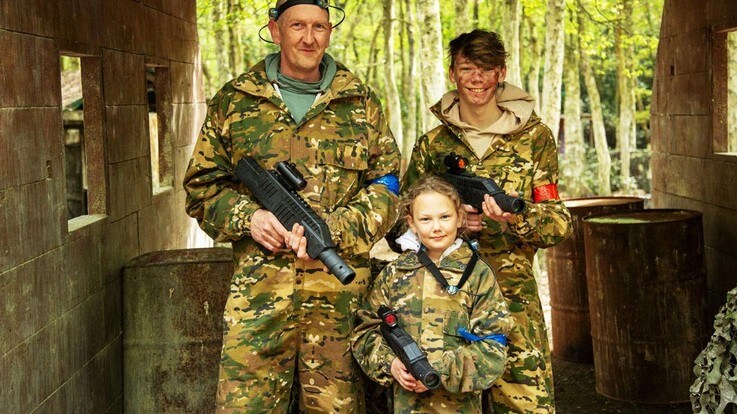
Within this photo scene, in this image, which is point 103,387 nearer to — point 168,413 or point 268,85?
point 168,413

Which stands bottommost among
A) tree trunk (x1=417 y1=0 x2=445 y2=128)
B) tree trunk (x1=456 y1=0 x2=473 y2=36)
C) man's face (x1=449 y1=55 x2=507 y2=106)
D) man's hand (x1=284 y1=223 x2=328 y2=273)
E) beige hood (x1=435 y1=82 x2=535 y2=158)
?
man's hand (x1=284 y1=223 x2=328 y2=273)

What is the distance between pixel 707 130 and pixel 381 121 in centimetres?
428

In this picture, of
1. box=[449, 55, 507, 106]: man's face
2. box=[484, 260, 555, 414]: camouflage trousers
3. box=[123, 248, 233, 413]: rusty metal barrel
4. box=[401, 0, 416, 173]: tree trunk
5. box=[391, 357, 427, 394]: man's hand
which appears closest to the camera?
box=[391, 357, 427, 394]: man's hand

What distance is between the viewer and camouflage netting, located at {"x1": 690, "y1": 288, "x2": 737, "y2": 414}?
435cm

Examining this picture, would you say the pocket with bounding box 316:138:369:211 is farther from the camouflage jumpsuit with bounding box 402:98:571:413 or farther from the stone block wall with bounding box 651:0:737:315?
the stone block wall with bounding box 651:0:737:315

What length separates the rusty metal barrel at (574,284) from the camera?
26.9 feet

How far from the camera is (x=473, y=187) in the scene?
4336 mm

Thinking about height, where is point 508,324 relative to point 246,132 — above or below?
below

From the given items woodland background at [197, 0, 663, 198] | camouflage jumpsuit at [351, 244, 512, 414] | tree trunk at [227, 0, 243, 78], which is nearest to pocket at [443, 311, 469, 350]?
camouflage jumpsuit at [351, 244, 512, 414]

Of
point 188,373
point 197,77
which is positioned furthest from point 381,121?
point 197,77

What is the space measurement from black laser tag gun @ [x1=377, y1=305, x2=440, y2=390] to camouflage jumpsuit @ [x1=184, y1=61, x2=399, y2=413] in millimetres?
338

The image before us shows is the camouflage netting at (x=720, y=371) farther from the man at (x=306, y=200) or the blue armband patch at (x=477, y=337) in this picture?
the man at (x=306, y=200)

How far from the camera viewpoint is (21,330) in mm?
4367

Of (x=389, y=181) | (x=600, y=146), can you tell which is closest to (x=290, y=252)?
(x=389, y=181)
